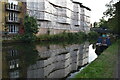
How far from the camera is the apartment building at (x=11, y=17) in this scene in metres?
48.7

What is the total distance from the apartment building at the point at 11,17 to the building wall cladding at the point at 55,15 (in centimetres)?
274

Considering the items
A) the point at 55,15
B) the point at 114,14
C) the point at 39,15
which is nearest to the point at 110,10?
the point at 114,14

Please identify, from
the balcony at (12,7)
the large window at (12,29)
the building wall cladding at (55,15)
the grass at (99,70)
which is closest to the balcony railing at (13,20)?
the large window at (12,29)

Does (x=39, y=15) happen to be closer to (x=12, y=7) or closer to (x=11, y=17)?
(x=12, y=7)

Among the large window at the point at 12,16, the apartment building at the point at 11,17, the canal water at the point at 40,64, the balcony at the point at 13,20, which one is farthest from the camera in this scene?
the large window at the point at 12,16

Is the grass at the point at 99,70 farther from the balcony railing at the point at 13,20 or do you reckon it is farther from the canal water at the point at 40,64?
the balcony railing at the point at 13,20

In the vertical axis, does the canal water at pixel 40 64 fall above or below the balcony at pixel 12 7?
below

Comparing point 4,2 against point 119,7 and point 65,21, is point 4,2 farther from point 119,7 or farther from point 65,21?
point 65,21

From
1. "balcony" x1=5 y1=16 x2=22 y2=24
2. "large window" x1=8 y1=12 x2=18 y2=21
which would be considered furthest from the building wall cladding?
"large window" x1=8 y1=12 x2=18 y2=21

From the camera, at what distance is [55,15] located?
74.2 m

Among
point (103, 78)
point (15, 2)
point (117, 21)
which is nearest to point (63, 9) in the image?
point (15, 2)

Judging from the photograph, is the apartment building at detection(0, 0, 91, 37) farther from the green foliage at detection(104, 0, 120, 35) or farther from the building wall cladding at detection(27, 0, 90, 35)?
the green foliage at detection(104, 0, 120, 35)

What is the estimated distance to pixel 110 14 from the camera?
4688cm

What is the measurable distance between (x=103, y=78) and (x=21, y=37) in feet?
124
